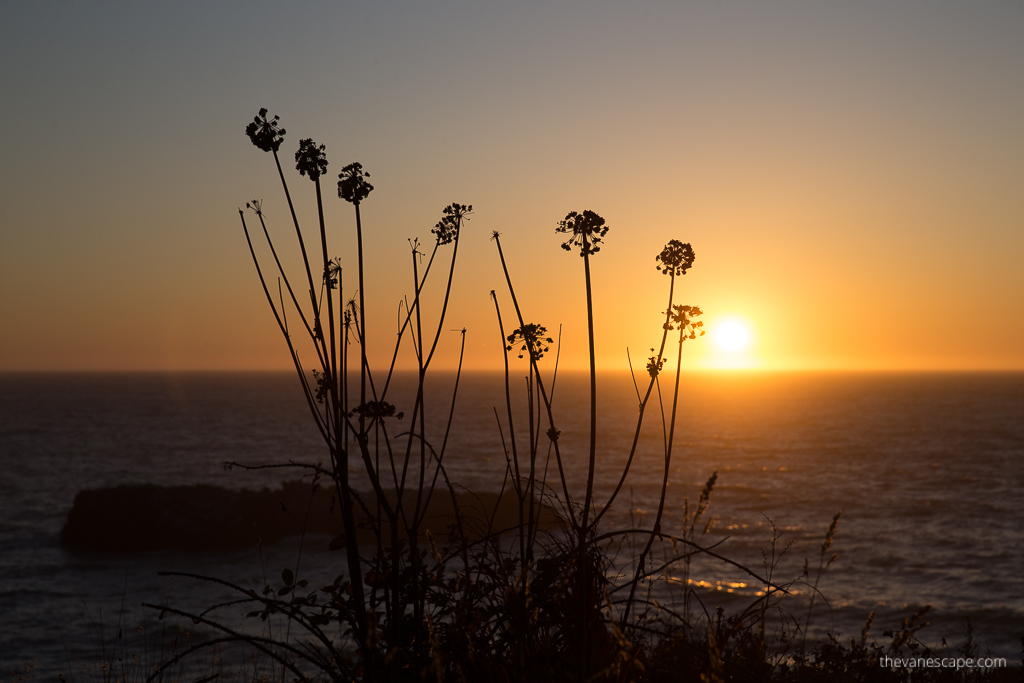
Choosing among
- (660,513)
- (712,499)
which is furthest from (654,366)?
(712,499)

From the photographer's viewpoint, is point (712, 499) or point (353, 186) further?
point (712, 499)

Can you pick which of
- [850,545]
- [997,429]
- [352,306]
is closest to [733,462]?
[850,545]

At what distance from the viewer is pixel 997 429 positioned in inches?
3954

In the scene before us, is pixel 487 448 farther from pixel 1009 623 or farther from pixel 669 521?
pixel 1009 623

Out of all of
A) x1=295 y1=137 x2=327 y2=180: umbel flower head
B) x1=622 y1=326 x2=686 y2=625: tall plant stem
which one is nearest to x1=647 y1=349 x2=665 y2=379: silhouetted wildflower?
x1=622 y1=326 x2=686 y2=625: tall plant stem

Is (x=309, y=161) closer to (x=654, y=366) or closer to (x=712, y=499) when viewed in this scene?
(x=654, y=366)

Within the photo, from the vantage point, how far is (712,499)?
52969 mm

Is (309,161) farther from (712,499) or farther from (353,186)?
(712,499)

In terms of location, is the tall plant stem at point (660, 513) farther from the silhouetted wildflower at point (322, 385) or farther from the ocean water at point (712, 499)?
the silhouetted wildflower at point (322, 385)

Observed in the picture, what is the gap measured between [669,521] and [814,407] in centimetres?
11856

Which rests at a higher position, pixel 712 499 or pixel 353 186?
pixel 353 186

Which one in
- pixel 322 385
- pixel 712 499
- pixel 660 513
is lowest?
pixel 712 499

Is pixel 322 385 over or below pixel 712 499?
over

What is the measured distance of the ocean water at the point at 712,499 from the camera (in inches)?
1040
